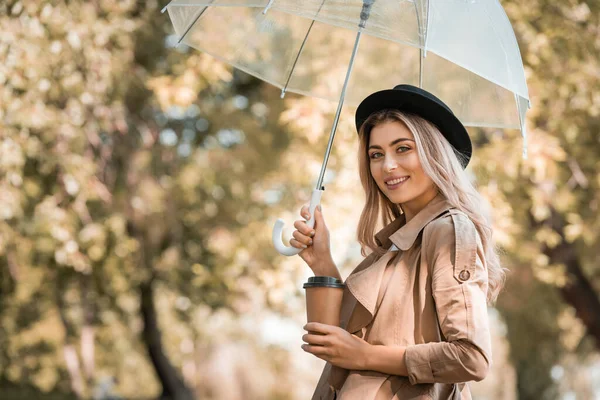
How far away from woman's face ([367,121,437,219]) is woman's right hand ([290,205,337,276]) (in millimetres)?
249

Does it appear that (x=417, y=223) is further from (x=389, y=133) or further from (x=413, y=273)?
(x=389, y=133)

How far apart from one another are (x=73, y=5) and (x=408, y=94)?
4.63 meters

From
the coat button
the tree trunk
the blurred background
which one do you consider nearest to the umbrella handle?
the coat button

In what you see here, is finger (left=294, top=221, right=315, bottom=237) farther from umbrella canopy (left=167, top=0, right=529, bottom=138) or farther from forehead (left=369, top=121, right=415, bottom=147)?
umbrella canopy (left=167, top=0, right=529, bottom=138)

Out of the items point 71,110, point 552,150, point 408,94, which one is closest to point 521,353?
point 552,150

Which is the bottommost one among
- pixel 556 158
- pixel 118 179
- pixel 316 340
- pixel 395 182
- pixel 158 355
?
pixel 158 355

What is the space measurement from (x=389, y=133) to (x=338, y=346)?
0.70m

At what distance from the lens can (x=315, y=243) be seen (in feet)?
8.91

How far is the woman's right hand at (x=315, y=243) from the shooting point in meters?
2.69

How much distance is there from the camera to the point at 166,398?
14422mm

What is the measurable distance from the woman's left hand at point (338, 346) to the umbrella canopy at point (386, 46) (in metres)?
1.00

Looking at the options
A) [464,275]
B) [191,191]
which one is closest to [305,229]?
[464,275]

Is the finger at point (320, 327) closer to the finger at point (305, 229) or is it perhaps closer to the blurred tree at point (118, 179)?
the finger at point (305, 229)

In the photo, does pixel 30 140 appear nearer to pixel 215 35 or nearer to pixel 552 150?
pixel 215 35
